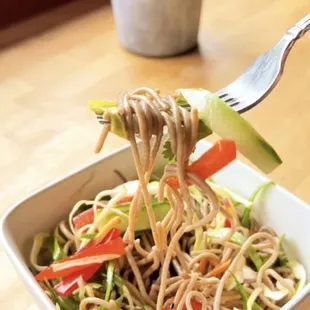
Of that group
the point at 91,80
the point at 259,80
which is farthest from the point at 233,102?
the point at 91,80

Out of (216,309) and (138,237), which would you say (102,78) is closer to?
(138,237)

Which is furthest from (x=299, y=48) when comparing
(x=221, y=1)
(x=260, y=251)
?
(x=260, y=251)

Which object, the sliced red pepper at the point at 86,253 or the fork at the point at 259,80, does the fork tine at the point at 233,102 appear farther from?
the sliced red pepper at the point at 86,253

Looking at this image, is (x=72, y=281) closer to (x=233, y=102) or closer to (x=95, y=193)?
(x=95, y=193)

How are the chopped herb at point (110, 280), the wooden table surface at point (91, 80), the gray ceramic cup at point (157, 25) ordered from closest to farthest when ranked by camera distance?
the chopped herb at point (110, 280) → the wooden table surface at point (91, 80) → the gray ceramic cup at point (157, 25)

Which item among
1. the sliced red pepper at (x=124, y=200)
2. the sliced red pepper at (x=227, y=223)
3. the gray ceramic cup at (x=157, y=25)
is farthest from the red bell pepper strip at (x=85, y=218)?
the gray ceramic cup at (x=157, y=25)

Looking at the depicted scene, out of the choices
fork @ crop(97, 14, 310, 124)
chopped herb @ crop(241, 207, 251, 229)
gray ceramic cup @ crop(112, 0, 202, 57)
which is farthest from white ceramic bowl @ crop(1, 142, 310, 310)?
gray ceramic cup @ crop(112, 0, 202, 57)
